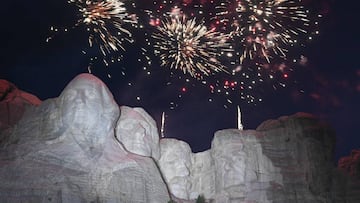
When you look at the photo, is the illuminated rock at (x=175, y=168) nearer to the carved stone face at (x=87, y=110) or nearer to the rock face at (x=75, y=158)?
the rock face at (x=75, y=158)

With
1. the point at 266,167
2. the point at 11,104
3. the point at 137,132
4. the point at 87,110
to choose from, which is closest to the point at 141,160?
the point at 137,132

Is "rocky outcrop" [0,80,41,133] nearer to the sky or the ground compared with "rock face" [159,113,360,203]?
nearer to the sky

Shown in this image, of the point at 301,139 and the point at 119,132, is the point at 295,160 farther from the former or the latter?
the point at 119,132

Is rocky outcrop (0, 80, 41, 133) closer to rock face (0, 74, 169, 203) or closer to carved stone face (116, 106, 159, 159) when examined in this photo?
rock face (0, 74, 169, 203)

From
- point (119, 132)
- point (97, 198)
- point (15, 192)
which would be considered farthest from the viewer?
point (119, 132)

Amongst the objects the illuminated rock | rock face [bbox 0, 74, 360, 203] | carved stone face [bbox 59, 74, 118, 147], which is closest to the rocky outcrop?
rock face [bbox 0, 74, 360, 203]

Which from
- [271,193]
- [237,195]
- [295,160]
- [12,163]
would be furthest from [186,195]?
[12,163]

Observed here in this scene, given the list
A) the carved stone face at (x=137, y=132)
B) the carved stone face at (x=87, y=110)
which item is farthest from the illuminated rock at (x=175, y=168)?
the carved stone face at (x=87, y=110)

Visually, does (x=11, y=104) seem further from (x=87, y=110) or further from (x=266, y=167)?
(x=266, y=167)
